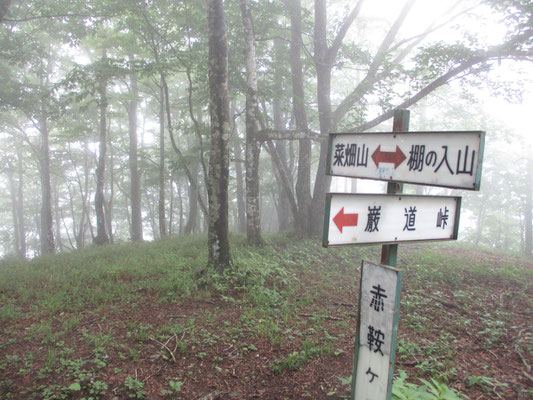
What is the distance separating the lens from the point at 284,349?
4.16 metres

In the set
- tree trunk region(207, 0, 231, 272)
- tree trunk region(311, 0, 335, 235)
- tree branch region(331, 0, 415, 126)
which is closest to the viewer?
tree trunk region(207, 0, 231, 272)

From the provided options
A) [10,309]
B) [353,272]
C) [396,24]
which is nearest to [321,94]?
[396,24]

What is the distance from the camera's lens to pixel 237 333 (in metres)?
4.50

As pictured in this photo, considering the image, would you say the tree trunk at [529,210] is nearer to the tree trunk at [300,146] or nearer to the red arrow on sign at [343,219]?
the tree trunk at [300,146]

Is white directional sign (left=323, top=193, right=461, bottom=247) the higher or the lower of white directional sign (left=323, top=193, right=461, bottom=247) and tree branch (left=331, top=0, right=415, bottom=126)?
the lower

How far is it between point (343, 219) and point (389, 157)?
0.63 meters

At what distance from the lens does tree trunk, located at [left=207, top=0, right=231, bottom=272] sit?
621 centimetres

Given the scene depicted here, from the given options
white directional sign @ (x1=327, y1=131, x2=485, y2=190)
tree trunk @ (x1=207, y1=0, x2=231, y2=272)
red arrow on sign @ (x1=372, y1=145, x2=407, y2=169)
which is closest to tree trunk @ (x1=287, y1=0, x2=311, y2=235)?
tree trunk @ (x1=207, y1=0, x2=231, y2=272)

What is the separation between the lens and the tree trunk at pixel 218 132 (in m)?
6.21

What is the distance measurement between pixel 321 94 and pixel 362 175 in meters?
10.4

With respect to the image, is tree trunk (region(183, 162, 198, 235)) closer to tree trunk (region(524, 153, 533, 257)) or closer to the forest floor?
the forest floor

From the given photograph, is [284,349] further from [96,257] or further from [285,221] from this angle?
[285,221]

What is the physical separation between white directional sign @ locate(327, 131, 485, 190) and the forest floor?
162 centimetres

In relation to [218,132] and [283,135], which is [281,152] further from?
[218,132]
